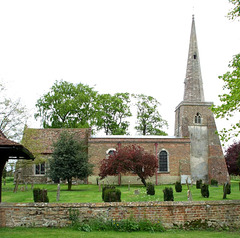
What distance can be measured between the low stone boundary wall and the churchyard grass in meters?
0.32

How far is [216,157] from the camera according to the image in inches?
1375

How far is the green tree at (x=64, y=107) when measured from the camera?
45.5m

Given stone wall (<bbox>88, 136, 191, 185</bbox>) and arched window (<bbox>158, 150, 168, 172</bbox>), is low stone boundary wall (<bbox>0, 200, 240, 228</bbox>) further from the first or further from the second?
arched window (<bbox>158, 150, 168, 172</bbox>)

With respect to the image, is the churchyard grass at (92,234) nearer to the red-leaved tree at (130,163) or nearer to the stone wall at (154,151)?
the red-leaved tree at (130,163)

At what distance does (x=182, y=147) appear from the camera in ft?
115

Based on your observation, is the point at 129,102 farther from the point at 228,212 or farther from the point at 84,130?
the point at 228,212

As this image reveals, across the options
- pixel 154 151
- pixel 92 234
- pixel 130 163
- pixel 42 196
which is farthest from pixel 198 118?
pixel 92 234

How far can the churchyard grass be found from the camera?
28.7 feet

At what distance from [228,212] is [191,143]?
26256 millimetres

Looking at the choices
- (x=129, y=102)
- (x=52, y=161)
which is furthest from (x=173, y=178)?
(x=129, y=102)

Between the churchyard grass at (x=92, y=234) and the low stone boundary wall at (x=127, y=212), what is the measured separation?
1.04 feet

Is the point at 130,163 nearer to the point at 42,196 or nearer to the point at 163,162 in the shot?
the point at 163,162

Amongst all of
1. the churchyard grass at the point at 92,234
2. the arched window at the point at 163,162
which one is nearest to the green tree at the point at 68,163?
the arched window at the point at 163,162

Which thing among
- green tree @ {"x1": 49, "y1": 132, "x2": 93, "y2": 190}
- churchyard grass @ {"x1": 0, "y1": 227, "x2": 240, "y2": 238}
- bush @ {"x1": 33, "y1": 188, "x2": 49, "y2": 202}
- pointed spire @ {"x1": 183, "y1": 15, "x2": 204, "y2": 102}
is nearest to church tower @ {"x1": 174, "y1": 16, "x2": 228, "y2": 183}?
pointed spire @ {"x1": 183, "y1": 15, "x2": 204, "y2": 102}
